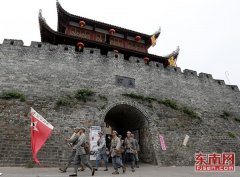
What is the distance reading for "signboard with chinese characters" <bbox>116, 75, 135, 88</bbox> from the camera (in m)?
11.2

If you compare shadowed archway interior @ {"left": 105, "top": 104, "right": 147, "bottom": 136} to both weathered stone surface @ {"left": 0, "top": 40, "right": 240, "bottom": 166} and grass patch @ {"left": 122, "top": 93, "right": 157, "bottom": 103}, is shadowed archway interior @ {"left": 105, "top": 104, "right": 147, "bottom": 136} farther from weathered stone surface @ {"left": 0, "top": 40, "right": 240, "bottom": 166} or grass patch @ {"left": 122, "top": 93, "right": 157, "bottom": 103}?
grass patch @ {"left": 122, "top": 93, "right": 157, "bottom": 103}

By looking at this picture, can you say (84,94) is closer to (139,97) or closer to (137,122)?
(139,97)

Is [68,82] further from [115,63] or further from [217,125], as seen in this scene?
[217,125]

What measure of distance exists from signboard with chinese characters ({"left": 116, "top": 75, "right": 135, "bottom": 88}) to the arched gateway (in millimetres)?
1000

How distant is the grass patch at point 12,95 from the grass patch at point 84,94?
76.2 inches

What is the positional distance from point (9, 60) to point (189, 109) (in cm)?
786

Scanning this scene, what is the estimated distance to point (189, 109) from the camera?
39.6 feet

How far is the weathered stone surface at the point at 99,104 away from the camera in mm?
8773

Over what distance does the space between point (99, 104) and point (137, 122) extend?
2.17m

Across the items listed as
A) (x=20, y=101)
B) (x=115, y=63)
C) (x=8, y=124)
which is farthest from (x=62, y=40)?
(x=8, y=124)

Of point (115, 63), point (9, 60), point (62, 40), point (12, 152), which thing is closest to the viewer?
point (12, 152)

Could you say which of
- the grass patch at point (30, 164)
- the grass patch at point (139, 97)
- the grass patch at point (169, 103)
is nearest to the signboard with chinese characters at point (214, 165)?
the grass patch at point (169, 103)

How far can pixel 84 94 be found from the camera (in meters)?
10.2

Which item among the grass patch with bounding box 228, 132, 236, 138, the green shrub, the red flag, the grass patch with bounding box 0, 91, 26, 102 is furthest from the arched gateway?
the grass patch with bounding box 228, 132, 236, 138
